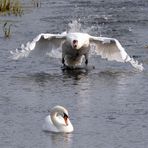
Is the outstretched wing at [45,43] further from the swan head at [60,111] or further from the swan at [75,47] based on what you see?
the swan head at [60,111]

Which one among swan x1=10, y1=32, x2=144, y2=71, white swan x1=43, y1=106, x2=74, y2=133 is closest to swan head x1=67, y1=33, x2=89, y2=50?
swan x1=10, y1=32, x2=144, y2=71

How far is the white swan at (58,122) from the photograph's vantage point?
16.9 m

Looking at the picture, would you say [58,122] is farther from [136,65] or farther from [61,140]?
[136,65]

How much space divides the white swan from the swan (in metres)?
6.42

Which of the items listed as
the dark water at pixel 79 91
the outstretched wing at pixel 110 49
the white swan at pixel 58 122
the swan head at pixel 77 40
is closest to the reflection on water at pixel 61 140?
the dark water at pixel 79 91

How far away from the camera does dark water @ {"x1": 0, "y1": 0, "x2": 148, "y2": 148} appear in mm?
16500

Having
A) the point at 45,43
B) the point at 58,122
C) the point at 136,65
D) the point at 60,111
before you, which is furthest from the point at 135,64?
the point at 58,122

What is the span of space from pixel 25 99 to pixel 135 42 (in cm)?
776

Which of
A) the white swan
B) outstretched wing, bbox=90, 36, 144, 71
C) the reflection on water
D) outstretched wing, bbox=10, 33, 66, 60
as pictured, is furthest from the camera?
outstretched wing, bbox=10, 33, 66, 60

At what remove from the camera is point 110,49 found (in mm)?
24781

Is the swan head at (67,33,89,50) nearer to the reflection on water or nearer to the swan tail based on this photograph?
the swan tail

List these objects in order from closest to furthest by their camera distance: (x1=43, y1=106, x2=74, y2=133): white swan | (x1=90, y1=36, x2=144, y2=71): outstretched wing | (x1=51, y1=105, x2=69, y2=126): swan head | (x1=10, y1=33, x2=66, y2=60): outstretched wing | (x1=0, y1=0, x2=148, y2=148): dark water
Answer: (x1=0, y1=0, x2=148, y2=148): dark water < (x1=43, y1=106, x2=74, y2=133): white swan < (x1=51, y1=105, x2=69, y2=126): swan head < (x1=90, y1=36, x2=144, y2=71): outstretched wing < (x1=10, y1=33, x2=66, y2=60): outstretched wing

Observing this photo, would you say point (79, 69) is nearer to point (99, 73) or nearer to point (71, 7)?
point (99, 73)

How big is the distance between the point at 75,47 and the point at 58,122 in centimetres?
688
